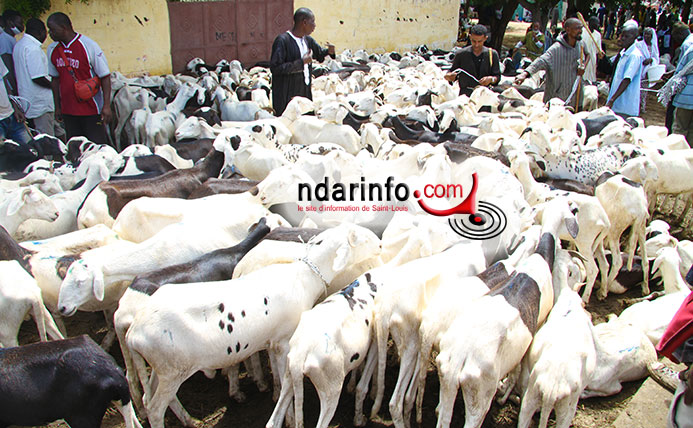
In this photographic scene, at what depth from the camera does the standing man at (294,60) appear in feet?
22.4

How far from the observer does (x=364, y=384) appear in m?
3.65

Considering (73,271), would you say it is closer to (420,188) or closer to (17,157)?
(420,188)

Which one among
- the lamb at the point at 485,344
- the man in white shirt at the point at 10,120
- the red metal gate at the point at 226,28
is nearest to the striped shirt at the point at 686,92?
the lamb at the point at 485,344

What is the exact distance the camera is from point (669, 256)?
491cm

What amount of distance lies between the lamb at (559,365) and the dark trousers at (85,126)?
562cm

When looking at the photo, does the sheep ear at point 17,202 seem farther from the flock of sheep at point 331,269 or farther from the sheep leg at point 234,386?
the sheep leg at point 234,386

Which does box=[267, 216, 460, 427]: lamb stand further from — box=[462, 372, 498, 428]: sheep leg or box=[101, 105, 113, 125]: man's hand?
box=[101, 105, 113, 125]: man's hand

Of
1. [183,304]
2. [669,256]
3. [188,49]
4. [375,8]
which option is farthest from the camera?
[375,8]

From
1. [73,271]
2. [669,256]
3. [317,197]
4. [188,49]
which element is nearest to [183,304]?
[73,271]

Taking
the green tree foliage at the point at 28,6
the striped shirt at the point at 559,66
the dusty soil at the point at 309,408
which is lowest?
the dusty soil at the point at 309,408

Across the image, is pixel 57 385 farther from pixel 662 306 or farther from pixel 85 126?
pixel 85 126

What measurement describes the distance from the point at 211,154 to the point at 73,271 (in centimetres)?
263

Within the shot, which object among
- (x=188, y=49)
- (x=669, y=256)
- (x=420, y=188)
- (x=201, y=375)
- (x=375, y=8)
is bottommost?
(x=201, y=375)

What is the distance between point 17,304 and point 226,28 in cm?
1023
